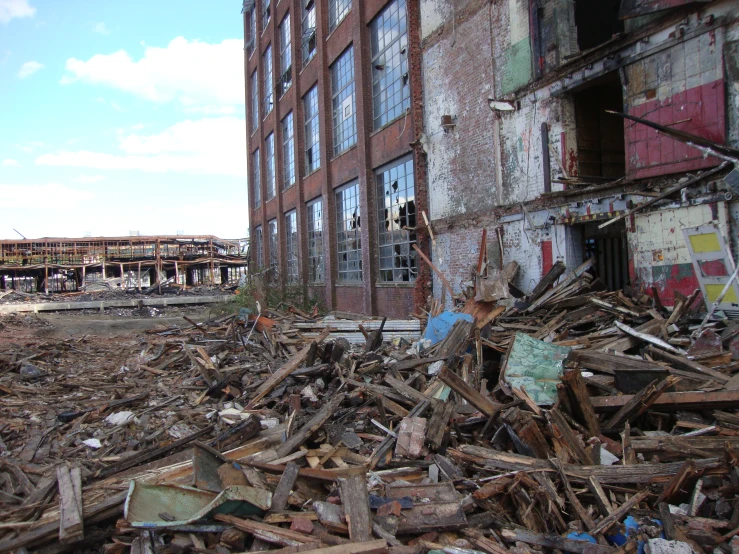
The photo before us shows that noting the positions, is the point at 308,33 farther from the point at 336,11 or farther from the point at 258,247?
the point at 258,247

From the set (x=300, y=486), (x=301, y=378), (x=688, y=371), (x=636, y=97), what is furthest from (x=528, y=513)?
(x=636, y=97)

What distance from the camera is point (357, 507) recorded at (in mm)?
3492

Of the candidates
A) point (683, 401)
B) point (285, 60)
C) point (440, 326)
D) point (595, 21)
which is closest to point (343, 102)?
point (285, 60)

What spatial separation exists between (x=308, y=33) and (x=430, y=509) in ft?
72.2

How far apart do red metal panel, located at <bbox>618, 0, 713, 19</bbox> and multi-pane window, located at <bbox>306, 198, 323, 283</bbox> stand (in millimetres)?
14744

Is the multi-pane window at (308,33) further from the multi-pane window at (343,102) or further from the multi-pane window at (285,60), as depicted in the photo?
the multi-pane window at (343,102)

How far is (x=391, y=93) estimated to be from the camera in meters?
15.6

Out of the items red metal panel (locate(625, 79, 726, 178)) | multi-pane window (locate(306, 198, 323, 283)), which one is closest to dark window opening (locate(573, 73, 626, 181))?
red metal panel (locate(625, 79, 726, 178))

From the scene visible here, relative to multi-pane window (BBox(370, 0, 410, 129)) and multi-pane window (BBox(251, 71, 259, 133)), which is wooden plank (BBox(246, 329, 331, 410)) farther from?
multi-pane window (BBox(251, 71, 259, 133))

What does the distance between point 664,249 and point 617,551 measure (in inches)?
251

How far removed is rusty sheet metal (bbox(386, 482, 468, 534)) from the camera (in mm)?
3447

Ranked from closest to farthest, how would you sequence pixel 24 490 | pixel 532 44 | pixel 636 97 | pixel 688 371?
pixel 24 490, pixel 688 371, pixel 636 97, pixel 532 44

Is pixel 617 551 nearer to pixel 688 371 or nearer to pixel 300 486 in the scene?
pixel 300 486

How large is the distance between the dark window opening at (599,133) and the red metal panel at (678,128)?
1533 mm
